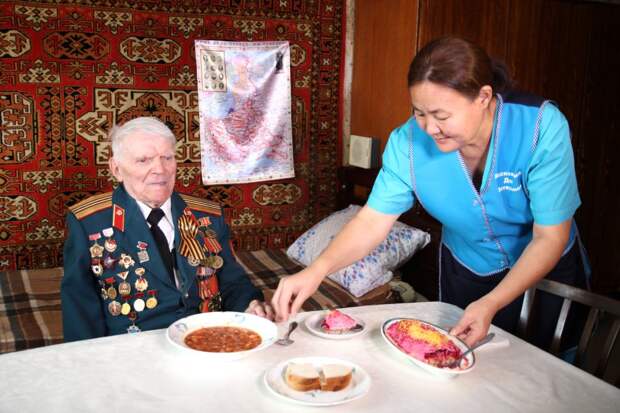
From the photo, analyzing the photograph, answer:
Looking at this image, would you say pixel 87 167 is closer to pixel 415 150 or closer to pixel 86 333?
pixel 86 333

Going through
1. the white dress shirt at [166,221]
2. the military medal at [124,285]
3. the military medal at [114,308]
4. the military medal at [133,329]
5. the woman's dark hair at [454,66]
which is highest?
the woman's dark hair at [454,66]

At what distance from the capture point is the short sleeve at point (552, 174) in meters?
1.54

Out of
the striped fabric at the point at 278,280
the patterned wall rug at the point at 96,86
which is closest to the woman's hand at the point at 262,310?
the striped fabric at the point at 278,280

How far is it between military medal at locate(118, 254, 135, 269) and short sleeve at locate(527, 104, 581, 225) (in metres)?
1.19

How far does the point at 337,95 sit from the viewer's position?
12.4 ft

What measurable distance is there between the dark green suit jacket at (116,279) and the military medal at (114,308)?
0.01 meters

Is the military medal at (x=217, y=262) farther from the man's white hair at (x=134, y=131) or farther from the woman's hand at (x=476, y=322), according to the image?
the woman's hand at (x=476, y=322)

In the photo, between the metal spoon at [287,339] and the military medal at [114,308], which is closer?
the metal spoon at [287,339]

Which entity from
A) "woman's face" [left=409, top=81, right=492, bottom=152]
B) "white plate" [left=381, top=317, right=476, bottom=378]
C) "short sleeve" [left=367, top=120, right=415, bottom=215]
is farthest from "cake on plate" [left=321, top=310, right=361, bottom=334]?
"woman's face" [left=409, top=81, right=492, bottom=152]

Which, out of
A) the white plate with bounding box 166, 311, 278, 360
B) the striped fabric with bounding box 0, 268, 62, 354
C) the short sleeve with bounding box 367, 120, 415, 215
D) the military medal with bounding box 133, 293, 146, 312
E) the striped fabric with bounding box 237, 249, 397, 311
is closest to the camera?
the white plate with bounding box 166, 311, 278, 360

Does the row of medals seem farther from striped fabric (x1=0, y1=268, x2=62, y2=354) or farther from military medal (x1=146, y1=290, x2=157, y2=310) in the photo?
striped fabric (x1=0, y1=268, x2=62, y2=354)

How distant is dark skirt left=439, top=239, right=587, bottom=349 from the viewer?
1815mm

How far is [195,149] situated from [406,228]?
4.19 feet

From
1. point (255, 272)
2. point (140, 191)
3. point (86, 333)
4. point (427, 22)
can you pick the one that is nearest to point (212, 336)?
point (86, 333)
